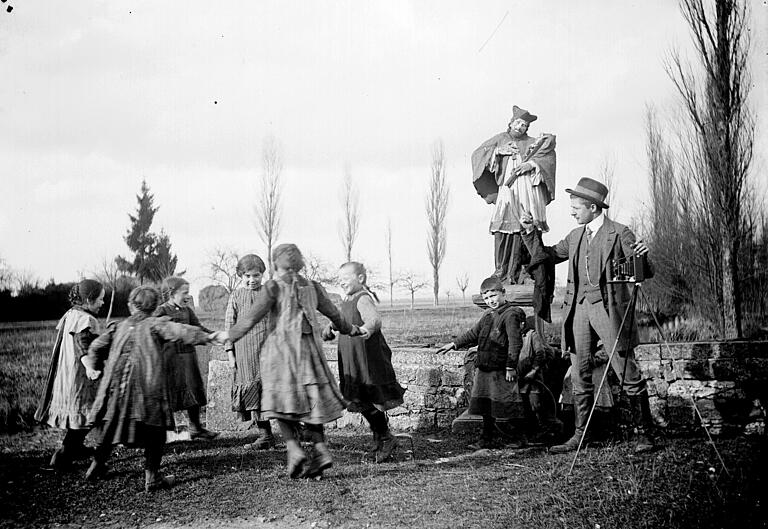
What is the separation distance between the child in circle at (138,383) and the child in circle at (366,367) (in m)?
1.28

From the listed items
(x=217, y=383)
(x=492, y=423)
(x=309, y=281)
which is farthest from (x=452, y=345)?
(x=217, y=383)

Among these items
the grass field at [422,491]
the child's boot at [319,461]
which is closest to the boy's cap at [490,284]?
the grass field at [422,491]

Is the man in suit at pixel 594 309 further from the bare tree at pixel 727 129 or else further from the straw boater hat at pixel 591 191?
the bare tree at pixel 727 129

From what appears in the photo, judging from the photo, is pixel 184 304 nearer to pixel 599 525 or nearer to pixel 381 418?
pixel 381 418

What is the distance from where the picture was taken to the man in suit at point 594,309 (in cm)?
514

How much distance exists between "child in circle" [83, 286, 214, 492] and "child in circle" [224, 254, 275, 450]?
1.16m

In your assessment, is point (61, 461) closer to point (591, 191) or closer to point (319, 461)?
point (319, 461)

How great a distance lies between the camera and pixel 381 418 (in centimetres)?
530

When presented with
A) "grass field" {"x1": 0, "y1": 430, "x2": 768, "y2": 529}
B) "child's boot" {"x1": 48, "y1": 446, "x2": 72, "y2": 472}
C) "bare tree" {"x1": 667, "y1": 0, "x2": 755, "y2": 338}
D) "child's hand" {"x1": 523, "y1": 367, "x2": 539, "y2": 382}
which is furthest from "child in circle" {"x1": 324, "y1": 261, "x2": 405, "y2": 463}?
"bare tree" {"x1": 667, "y1": 0, "x2": 755, "y2": 338}

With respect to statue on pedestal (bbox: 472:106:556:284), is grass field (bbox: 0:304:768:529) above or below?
below

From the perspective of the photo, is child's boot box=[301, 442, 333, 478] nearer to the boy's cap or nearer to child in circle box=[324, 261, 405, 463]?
child in circle box=[324, 261, 405, 463]

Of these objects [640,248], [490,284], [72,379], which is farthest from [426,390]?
[72,379]

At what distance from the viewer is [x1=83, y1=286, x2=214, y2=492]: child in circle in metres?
4.49

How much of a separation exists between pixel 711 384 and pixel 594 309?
1540 millimetres
